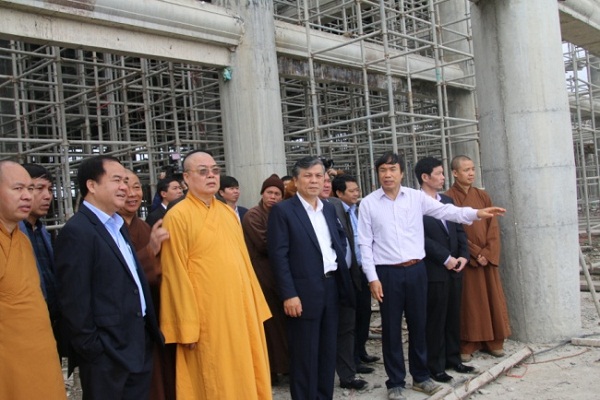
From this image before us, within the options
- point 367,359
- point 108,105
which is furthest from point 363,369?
point 108,105

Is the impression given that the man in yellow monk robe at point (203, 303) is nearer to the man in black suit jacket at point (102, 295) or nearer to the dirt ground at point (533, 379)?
the man in black suit jacket at point (102, 295)

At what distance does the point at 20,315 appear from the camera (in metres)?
2.25

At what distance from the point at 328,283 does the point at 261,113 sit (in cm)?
290

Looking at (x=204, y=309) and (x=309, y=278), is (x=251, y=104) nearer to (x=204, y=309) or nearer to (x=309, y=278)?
(x=309, y=278)

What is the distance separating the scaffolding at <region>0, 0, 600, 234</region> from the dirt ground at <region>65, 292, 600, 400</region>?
2488 millimetres

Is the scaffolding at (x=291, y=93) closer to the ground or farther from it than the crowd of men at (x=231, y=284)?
farther from it

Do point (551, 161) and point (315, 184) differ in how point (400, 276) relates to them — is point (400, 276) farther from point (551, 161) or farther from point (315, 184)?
point (551, 161)

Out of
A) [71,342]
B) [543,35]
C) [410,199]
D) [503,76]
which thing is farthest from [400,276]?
[543,35]

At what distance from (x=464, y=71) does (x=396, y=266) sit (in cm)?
678

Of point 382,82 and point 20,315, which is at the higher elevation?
point 382,82

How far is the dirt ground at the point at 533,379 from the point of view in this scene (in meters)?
3.96

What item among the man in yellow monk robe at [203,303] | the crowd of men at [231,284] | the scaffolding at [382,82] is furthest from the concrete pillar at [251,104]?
the man in yellow monk robe at [203,303]

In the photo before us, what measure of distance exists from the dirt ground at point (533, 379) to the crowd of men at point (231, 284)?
121 mm

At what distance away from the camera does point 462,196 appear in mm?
4727
